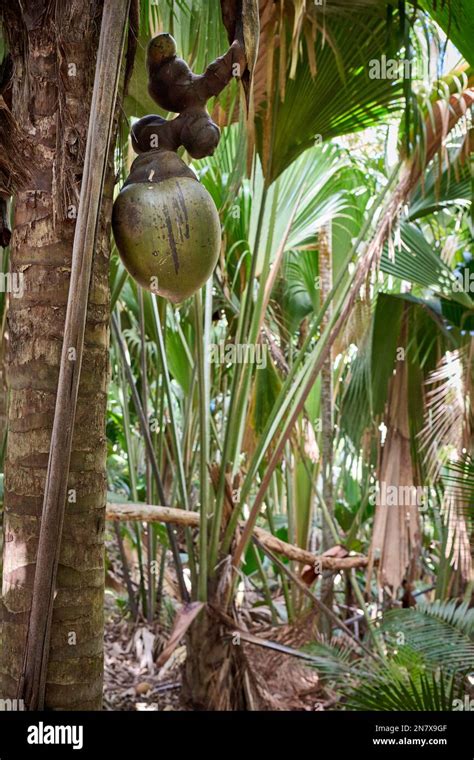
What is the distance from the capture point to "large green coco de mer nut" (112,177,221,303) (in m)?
1.17

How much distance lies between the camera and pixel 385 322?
11.6 ft

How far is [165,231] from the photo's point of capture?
1167 millimetres

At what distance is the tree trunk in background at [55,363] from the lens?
108 centimetres

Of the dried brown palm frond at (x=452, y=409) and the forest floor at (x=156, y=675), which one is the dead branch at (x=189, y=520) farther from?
the dried brown palm frond at (x=452, y=409)

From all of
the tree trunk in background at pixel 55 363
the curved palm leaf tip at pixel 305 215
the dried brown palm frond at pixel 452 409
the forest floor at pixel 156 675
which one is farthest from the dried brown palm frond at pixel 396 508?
the tree trunk in background at pixel 55 363

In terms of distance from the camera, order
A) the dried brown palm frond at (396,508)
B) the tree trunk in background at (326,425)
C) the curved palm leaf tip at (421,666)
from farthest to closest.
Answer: the tree trunk in background at (326,425)
the dried brown palm frond at (396,508)
the curved palm leaf tip at (421,666)

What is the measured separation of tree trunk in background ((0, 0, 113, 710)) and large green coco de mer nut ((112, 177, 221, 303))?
0.13 feet

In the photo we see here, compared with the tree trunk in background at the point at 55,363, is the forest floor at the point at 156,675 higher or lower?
lower

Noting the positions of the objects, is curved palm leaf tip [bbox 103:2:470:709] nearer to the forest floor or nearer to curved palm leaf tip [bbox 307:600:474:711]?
curved palm leaf tip [bbox 307:600:474:711]

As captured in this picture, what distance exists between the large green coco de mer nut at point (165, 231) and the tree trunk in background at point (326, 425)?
271 cm

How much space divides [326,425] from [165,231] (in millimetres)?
2912

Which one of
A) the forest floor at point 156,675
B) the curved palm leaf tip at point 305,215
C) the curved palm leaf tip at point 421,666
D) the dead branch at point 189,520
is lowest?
the forest floor at point 156,675
